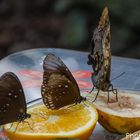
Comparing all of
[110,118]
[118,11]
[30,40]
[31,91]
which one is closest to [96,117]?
[110,118]

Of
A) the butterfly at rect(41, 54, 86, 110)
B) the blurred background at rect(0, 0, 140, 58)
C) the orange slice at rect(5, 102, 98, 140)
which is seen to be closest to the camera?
the orange slice at rect(5, 102, 98, 140)

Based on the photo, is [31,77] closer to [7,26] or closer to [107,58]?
[107,58]

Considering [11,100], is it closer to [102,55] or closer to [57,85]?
[57,85]

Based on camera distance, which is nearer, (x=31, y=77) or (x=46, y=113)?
(x=46, y=113)

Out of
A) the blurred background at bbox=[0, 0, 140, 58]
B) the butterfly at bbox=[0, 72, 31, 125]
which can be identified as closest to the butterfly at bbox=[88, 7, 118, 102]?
the butterfly at bbox=[0, 72, 31, 125]

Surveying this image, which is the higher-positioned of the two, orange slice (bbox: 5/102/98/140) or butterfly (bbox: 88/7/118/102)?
butterfly (bbox: 88/7/118/102)

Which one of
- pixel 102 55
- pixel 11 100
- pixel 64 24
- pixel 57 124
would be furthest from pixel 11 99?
pixel 64 24

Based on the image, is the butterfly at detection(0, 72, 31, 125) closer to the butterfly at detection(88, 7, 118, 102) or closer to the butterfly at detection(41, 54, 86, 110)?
the butterfly at detection(41, 54, 86, 110)

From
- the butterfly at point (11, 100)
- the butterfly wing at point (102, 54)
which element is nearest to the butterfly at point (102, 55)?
the butterfly wing at point (102, 54)
